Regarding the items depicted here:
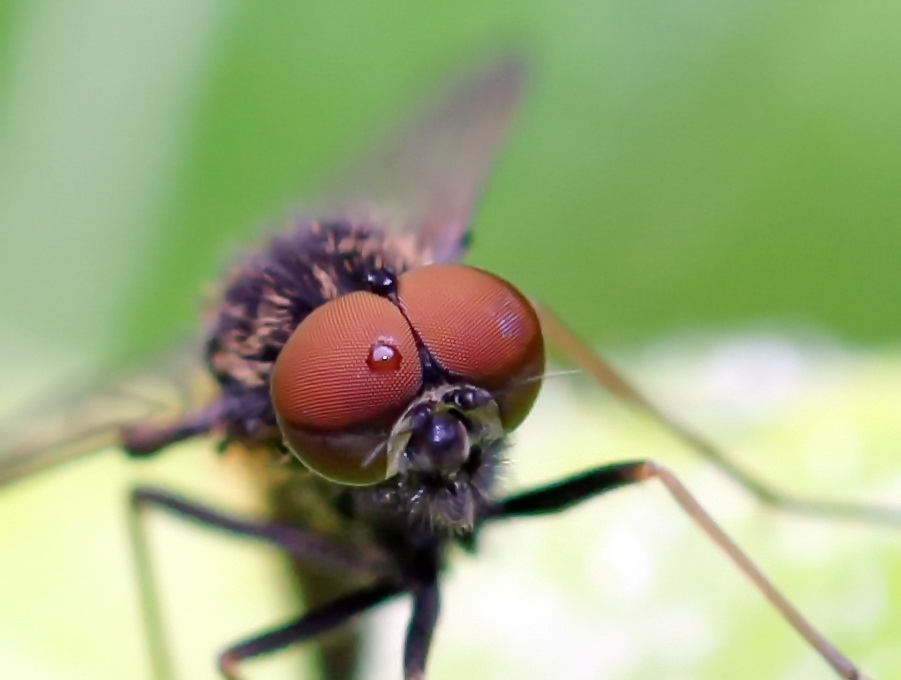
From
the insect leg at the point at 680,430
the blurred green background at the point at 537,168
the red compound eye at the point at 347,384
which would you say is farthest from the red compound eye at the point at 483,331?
the blurred green background at the point at 537,168

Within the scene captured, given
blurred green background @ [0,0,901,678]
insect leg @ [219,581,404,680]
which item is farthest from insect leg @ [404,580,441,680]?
blurred green background @ [0,0,901,678]

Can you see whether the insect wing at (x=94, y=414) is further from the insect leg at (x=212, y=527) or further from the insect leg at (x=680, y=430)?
the insect leg at (x=680, y=430)

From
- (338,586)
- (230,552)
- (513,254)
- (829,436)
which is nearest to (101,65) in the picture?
(513,254)

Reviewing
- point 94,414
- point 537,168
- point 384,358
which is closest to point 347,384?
point 384,358

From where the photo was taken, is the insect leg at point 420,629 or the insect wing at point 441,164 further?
the insect wing at point 441,164

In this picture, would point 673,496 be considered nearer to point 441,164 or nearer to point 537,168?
point 441,164

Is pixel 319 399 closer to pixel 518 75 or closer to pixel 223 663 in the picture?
pixel 223 663

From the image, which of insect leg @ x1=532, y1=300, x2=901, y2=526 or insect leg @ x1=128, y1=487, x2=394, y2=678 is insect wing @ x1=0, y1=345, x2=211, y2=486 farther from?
insect leg @ x1=532, y1=300, x2=901, y2=526
